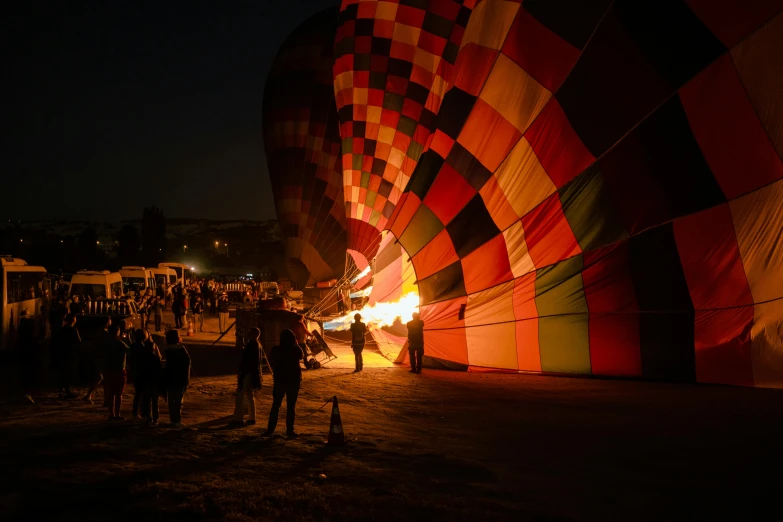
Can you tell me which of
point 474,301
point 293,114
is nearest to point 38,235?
point 293,114

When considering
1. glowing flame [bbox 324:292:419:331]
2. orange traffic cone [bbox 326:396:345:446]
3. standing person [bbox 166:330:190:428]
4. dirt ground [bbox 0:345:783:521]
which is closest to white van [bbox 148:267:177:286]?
glowing flame [bbox 324:292:419:331]

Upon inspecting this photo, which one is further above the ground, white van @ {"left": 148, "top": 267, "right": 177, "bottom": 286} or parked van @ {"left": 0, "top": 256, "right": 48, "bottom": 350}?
white van @ {"left": 148, "top": 267, "right": 177, "bottom": 286}

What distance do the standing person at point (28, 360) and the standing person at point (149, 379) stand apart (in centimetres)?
189

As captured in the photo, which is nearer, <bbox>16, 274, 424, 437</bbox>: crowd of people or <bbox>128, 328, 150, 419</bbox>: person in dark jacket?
<bbox>16, 274, 424, 437</bbox>: crowd of people

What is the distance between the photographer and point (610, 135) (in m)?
7.37

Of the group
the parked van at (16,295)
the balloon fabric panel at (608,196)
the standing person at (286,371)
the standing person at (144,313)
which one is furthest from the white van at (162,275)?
the standing person at (286,371)

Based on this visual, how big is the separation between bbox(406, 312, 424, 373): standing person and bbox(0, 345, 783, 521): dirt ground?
2390 millimetres

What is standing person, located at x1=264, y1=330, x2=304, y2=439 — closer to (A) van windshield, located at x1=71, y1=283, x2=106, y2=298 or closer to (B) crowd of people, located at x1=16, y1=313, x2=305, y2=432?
(B) crowd of people, located at x1=16, y1=313, x2=305, y2=432

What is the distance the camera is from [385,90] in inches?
506

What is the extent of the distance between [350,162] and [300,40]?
21.4 feet

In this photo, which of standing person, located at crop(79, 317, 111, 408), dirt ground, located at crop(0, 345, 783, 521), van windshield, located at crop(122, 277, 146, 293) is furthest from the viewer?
van windshield, located at crop(122, 277, 146, 293)

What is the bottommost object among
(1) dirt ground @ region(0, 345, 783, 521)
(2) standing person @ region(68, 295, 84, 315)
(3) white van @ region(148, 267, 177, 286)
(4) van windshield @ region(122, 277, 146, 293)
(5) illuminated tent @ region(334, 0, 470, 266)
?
(1) dirt ground @ region(0, 345, 783, 521)

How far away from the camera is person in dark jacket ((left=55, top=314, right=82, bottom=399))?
22.1ft

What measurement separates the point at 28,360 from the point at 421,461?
15.8 feet
